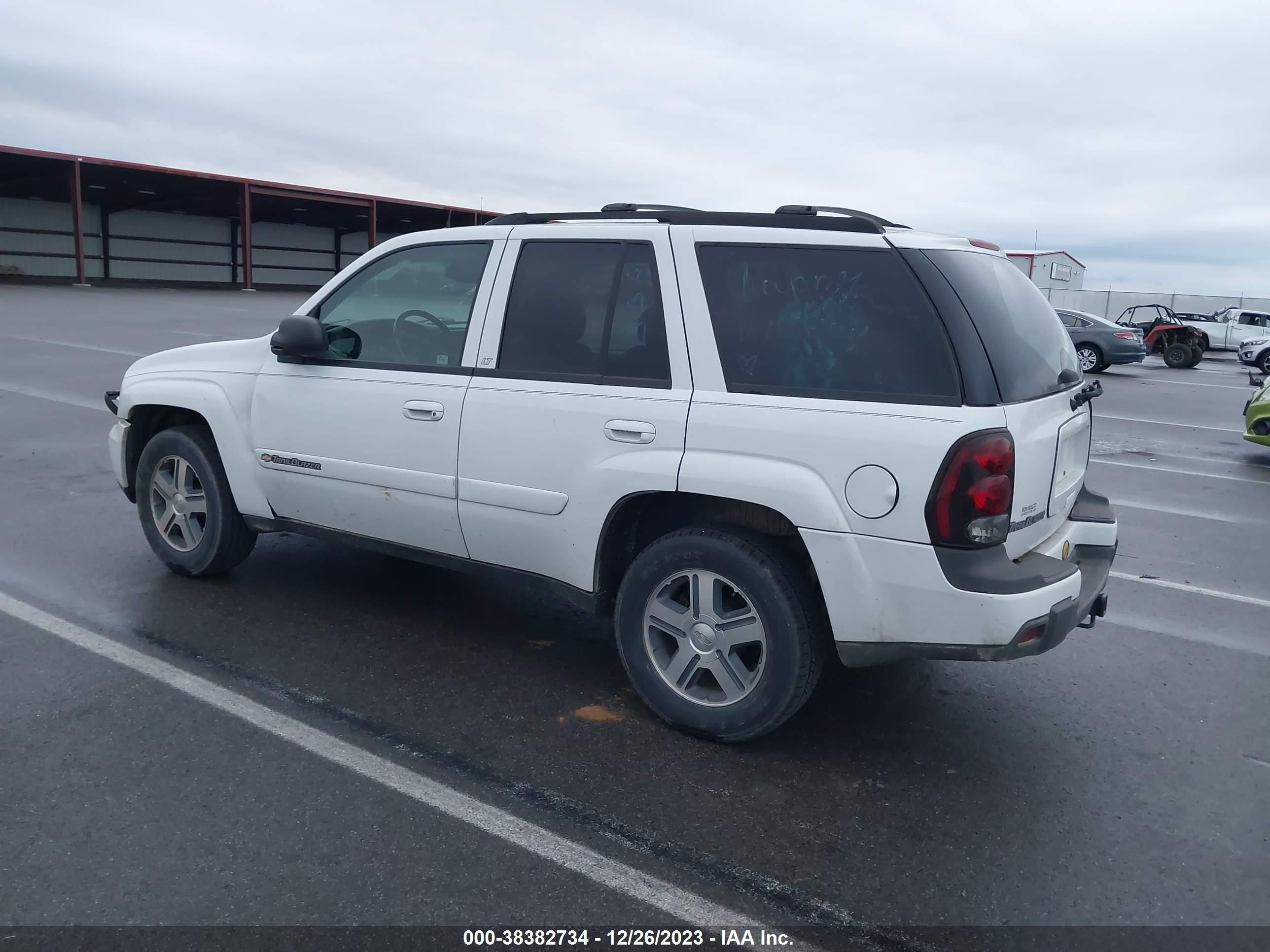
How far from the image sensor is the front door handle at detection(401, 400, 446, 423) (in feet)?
14.4

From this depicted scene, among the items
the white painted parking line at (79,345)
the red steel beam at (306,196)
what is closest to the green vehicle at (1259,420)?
the white painted parking line at (79,345)

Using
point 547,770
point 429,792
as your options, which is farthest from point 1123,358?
point 429,792

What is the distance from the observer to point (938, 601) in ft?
11.1

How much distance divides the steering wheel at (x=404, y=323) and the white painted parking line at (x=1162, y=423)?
42.0ft

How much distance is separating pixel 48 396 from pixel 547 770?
1072cm

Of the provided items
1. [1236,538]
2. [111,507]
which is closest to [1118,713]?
[1236,538]

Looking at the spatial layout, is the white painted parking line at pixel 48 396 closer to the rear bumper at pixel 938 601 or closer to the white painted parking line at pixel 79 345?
the white painted parking line at pixel 79 345

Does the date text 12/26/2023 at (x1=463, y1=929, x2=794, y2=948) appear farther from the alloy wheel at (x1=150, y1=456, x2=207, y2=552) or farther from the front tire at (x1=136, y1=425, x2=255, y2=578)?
the alloy wheel at (x1=150, y1=456, x2=207, y2=552)

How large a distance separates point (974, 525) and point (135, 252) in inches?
1756

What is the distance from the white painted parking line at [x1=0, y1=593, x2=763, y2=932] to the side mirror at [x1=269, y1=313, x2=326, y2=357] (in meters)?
1.50

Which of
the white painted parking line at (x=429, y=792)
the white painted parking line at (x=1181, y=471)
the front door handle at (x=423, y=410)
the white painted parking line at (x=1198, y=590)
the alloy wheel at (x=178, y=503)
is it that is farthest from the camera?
the white painted parking line at (x=1181, y=471)

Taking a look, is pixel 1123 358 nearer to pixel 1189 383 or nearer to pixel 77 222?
pixel 1189 383

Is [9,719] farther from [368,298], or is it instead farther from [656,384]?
[656,384]

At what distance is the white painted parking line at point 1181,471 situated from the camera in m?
10.5
